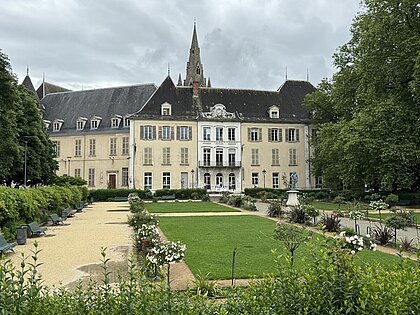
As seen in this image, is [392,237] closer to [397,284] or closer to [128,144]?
[397,284]

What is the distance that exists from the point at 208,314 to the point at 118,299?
0.73 metres

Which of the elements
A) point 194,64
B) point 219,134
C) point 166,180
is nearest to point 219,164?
point 219,134

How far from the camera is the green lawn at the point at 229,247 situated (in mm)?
9750

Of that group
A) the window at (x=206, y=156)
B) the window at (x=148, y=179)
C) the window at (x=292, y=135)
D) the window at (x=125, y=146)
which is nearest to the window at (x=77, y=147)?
the window at (x=125, y=146)

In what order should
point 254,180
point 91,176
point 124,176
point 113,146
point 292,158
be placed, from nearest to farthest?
point 254,180, point 292,158, point 124,176, point 113,146, point 91,176

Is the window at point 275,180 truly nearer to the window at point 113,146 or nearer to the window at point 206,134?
the window at point 206,134

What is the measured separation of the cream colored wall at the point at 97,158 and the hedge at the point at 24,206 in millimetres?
29251

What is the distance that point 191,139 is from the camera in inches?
1977

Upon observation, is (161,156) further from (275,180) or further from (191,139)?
(275,180)

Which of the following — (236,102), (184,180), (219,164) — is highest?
(236,102)

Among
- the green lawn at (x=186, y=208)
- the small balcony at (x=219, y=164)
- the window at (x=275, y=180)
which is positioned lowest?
the green lawn at (x=186, y=208)

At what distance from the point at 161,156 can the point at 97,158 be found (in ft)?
30.3

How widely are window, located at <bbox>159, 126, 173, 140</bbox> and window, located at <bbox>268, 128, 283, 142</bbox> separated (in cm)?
1115

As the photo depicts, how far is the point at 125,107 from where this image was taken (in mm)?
56062
